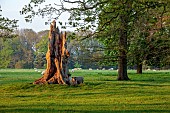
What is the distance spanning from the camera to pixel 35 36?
369 feet

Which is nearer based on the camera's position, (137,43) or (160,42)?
(160,42)

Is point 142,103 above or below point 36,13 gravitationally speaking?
below

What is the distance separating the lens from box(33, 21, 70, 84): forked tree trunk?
28.9 meters

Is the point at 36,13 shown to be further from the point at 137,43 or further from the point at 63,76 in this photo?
the point at 137,43

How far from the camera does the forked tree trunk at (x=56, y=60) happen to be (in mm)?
28906

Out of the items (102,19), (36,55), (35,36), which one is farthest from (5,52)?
(102,19)

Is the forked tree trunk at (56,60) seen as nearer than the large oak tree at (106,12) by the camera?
No

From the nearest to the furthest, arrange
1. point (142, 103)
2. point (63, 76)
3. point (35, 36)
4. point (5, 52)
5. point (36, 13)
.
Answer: point (142, 103), point (36, 13), point (63, 76), point (5, 52), point (35, 36)

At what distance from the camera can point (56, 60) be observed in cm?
2950

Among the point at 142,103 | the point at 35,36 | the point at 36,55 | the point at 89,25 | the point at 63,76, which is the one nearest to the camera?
the point at 142,103

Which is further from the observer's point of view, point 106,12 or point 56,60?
point 56,60

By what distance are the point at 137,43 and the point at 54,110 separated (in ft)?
50.0

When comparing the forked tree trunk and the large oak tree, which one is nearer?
the large oak tree

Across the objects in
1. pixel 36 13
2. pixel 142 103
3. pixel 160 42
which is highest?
pixel 36 13
